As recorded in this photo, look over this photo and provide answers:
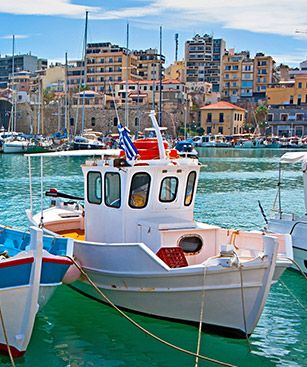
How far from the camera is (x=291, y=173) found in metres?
50.7

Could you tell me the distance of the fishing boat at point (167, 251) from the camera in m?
10.0

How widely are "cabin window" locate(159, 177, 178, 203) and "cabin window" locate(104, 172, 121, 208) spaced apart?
89cm

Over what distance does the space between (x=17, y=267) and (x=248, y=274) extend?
3856 millimetres

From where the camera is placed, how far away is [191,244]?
11.8 m

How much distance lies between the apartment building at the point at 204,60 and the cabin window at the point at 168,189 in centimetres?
11128

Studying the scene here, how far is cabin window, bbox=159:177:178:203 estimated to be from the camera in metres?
11.9

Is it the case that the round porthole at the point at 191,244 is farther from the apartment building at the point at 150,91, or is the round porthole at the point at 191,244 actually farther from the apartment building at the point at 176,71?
the apartment building at the point at 176,71

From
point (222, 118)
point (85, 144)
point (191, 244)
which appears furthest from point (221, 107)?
point (191, 244)

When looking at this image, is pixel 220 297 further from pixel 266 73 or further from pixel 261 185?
pixel 266 73

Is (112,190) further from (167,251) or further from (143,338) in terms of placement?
(143,338)

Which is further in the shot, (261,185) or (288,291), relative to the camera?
(261,185)

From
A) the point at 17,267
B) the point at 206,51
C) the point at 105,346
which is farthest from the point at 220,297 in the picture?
the point at 206,51

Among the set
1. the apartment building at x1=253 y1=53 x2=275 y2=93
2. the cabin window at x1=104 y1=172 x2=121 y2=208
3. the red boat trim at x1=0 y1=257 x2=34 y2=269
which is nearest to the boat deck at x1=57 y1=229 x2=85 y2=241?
the cabin window at x1=104 y1=172 x2=121 y2=208

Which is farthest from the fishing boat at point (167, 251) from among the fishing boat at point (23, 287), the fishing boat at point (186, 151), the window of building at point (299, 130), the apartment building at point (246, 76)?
the apartment building at point (246, 76)
